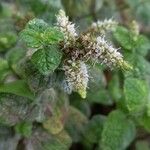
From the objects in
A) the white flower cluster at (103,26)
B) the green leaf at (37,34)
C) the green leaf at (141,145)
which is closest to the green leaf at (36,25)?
the green leaf at (37,34)

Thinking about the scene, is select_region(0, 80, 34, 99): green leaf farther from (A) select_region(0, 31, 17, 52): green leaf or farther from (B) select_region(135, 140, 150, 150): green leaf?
(B) select_region(135, 140, 150, 150): green leaf

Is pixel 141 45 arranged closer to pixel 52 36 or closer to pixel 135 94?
pixel 135 94

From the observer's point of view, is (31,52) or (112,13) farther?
(112,13)

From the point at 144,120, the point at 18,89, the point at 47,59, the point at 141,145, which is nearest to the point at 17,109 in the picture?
the point at 18,89

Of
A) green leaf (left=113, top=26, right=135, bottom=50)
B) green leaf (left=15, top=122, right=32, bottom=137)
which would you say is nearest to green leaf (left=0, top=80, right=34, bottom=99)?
green leaf (left=15, top=122, right=32, bottom=137)

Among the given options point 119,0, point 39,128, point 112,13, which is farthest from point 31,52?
point 119,0

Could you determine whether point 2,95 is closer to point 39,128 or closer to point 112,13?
point 39,128
